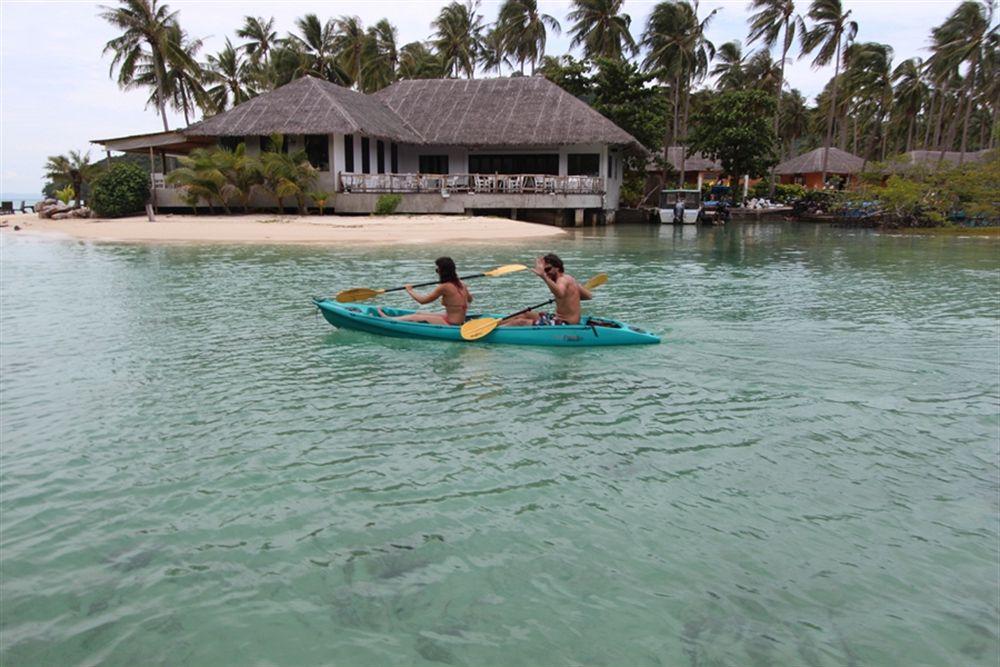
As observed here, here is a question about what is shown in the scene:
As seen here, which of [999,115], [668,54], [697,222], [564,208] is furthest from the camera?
[999,115]

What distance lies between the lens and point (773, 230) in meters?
33.6

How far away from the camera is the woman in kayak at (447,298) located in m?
9.82

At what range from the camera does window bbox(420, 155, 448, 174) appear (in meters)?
35.5

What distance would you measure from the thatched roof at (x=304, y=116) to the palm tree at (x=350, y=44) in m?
13.1

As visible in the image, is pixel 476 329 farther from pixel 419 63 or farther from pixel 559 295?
pixel 419 63

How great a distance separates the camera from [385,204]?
98.0 ft

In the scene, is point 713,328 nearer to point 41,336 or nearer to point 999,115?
point 41,336

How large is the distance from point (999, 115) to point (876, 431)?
58.8m

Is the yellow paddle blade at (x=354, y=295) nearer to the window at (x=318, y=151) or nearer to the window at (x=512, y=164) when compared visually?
the window at (x=318, y=151)

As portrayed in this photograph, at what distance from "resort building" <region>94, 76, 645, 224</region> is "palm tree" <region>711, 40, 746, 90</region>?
18.2 metres

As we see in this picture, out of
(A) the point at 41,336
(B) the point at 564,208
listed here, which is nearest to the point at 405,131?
(B) the point at 564,208

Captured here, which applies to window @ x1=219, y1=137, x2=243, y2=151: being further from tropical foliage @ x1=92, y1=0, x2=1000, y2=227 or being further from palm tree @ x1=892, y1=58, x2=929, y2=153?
palm tree @ x1=892, y1=58, x2=929, y2=153

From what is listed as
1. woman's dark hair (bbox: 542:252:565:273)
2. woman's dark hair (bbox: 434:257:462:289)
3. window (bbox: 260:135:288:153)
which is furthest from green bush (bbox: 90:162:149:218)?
woman's dark hair (bbox: 542:252:565:273)

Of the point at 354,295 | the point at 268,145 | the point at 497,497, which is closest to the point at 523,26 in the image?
the point at 268,145
